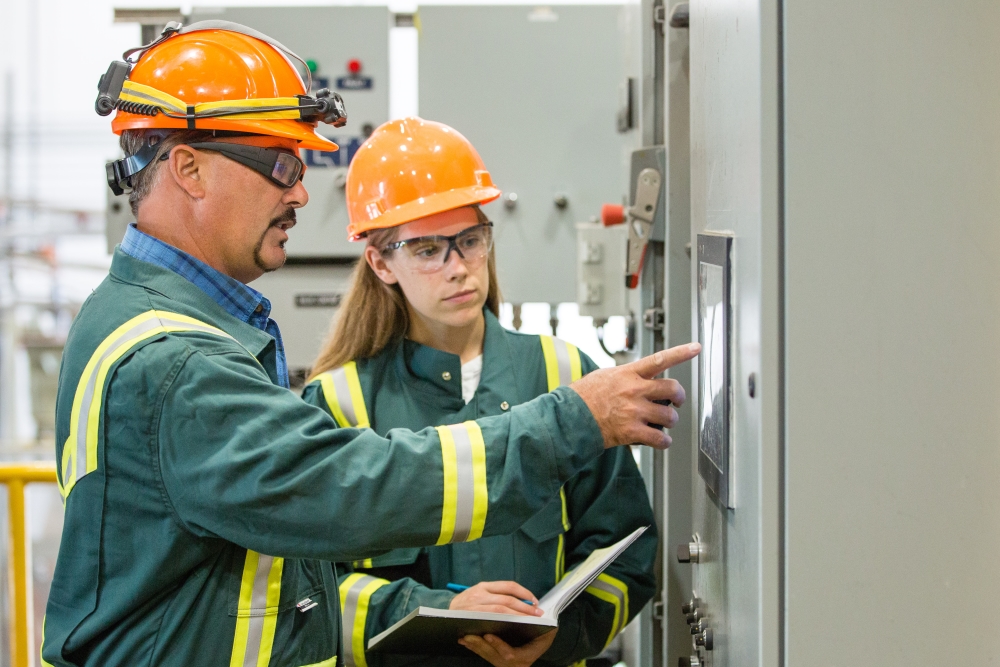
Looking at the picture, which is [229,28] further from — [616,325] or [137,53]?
[616,325]

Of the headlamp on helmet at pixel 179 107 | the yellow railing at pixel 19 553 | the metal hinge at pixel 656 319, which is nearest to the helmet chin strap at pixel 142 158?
the headlamp on helmet at pixel 179 107

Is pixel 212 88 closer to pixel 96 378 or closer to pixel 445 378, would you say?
pixel 96 378

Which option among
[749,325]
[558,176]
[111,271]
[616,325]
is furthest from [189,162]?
[558,176]

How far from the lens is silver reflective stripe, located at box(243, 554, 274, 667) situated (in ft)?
3.67

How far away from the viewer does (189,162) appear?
46.7 inches

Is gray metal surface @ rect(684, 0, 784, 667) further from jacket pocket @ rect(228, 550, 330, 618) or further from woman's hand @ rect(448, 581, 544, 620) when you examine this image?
jacket pocket @ rect(228, 550, 330, 618)

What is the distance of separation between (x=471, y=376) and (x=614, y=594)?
437 millimetres

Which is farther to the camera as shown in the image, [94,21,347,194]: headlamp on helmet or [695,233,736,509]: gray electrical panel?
[94,21,347,194]: headlamp on helmet

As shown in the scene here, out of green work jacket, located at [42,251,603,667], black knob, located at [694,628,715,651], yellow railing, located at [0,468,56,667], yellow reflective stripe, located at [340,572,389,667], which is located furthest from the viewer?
yellow railing, located at [0,468,56,667]

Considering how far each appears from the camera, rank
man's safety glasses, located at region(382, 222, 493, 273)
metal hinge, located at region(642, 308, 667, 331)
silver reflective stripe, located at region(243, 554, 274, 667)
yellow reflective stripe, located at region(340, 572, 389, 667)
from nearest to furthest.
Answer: silver reflective stripe, located at region(243, 554, 274, 667) → yellow reflective stripe, located at region(340, 572, 389, 667) → man's safety glasses, located at region(382, 222, 493, 273) → metal hinge, located at region(642, 308, 667, 331)

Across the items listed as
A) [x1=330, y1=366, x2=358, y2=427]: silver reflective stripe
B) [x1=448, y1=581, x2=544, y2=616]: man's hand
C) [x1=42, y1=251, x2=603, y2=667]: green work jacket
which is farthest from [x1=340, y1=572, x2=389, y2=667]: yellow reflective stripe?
[x1=42, y1=251, x2=603, y2=667]: green work jacket

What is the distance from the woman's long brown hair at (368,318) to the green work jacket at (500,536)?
0.11 ft
